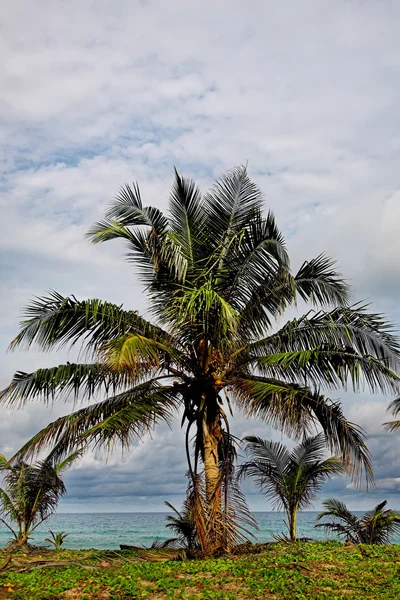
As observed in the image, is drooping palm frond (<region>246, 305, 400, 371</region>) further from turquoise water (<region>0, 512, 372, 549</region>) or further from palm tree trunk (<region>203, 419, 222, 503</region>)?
turquoise water (<region>0, 512, 372, 549</region>)

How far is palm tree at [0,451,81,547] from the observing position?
1512cm

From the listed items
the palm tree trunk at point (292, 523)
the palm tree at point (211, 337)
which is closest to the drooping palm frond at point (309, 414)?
the palm tree at point (211, 337)

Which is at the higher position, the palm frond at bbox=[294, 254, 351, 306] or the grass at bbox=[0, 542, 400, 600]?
the palm frond at bbox=[294, 254, 351, 306]

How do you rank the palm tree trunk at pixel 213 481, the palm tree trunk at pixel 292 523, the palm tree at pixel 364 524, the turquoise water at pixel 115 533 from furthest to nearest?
the turquoise water at pixel 115 533
the palm tree trunk at pixel 292 523
the palm tree at pixel 364 524
the palm tree trunk at pixel 213 481

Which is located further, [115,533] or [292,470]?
[115,533]

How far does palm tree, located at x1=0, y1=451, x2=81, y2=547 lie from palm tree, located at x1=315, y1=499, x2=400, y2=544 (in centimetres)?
735

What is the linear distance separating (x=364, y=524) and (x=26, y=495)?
872cm

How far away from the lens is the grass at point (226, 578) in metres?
8.20

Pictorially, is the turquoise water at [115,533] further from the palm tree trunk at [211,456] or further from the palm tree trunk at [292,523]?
the palm tree trunk at [211,456]

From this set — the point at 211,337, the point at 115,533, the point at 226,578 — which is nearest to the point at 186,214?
the point at 211,337

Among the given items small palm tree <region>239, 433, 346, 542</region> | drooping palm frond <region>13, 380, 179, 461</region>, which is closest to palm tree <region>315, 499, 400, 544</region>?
small palm tree <region>239, 433, 346, 542</region>

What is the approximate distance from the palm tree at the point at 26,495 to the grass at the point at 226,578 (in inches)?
174

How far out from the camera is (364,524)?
1556 cm

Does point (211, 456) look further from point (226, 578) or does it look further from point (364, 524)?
point (364, 524)
